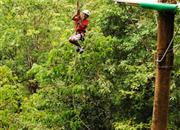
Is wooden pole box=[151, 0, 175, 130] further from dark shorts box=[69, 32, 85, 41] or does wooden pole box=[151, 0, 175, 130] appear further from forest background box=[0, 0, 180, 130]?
forest background box=[0, 0, 180, 130]

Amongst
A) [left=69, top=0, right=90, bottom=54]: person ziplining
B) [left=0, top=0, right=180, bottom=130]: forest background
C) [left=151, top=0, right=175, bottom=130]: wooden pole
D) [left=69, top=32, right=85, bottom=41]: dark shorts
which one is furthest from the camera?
[left=0, top=0, right=180, bottom=130]: forest background

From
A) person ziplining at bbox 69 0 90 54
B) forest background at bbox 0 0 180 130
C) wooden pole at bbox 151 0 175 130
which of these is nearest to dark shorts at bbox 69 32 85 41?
person ziplining at bbox 69 0 90 54

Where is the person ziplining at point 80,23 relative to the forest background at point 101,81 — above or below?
above

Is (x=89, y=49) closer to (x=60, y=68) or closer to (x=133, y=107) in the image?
(x=60, y=68)

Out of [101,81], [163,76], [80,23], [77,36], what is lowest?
[101,81]

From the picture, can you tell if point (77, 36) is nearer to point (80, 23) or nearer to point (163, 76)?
point (80, 23)

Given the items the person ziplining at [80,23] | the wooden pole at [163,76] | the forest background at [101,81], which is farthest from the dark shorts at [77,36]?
the wooden pole at [163,76]

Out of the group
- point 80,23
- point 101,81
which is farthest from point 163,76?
point 101,81

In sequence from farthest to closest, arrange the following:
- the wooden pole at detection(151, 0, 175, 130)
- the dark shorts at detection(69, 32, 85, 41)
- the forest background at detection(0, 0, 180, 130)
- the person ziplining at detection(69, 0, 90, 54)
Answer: the forest background at detection(0, 0, 180, 130) → the dark shorts at detection(69, 32, 85, 41) → the person ziplining at detection(69, 0, 90, 54) → the wooden pole at detection(151, 0, 175, 130)

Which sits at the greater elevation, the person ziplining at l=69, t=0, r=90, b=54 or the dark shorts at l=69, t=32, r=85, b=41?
the person ziplining at l=69, t=0, r=90, b=54

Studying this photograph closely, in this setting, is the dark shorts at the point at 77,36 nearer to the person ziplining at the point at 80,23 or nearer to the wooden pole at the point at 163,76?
the person ziplining at the point at 80,23

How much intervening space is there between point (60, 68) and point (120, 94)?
5.14 ft

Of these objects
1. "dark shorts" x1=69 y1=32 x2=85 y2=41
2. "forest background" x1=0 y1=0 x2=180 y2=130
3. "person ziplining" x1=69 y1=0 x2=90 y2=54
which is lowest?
"forest background" x1=0 y1=0 x2=180 y2=130

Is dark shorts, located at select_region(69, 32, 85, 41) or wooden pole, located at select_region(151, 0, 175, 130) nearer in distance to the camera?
wooden pole, located at select_region(151, 0, 175, 130)
